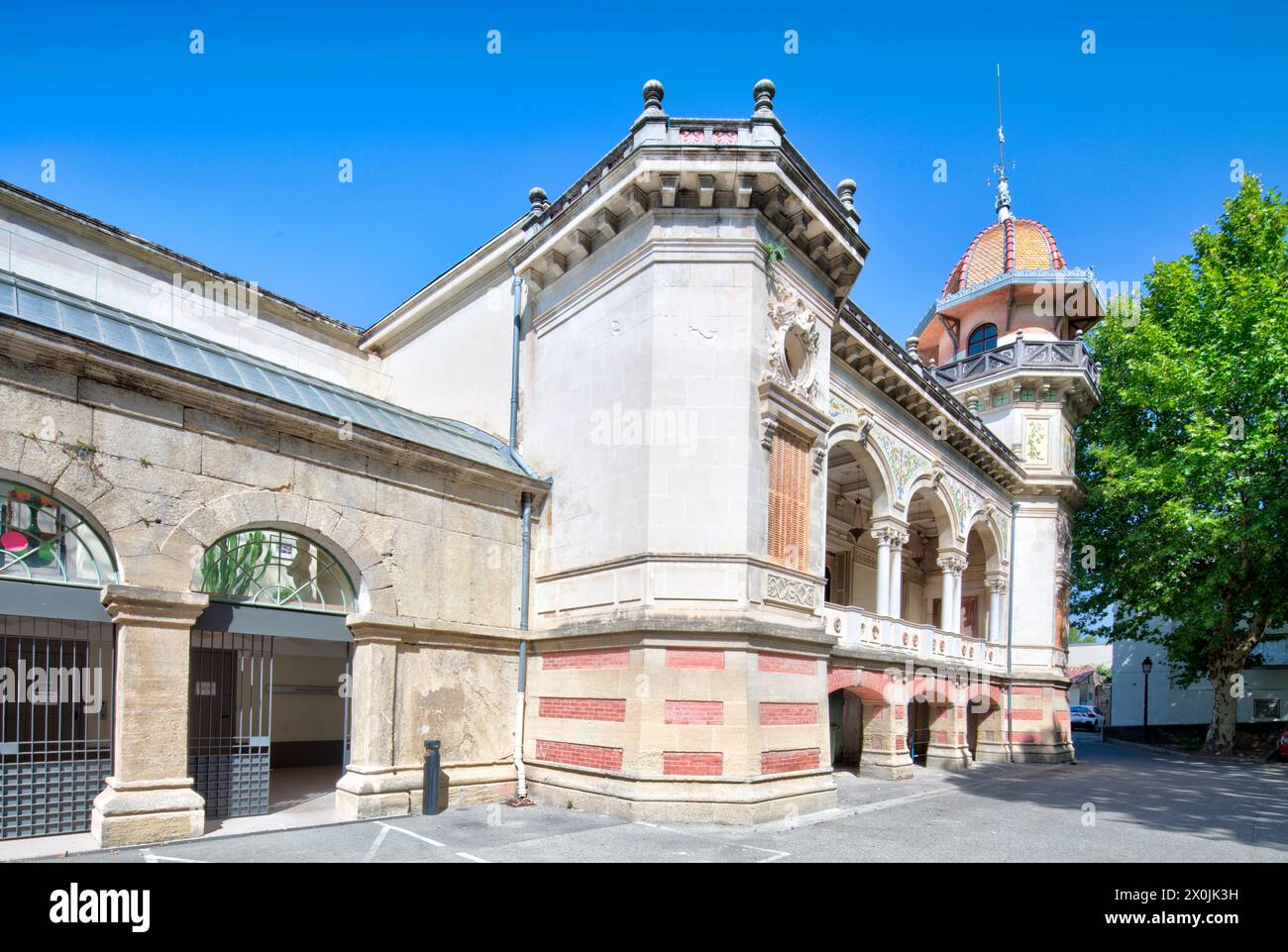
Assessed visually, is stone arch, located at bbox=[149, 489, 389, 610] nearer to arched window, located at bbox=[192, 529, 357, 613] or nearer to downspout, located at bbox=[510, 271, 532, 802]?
arched window, located at bbox=[192, 529, 357, 613]

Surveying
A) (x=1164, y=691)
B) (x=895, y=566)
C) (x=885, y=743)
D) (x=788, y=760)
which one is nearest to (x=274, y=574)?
(x=788, y=760)

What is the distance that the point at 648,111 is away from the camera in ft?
38.4

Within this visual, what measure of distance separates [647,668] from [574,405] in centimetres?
432

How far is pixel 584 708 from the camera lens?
11586mm

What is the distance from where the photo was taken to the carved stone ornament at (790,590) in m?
11.6

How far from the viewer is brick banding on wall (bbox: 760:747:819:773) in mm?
10914

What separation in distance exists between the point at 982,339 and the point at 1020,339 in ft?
9.14

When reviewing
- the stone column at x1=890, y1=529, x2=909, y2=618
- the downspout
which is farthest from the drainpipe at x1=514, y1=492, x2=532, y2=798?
the stone column at x1=890, y1=529, x2=909, y2=618

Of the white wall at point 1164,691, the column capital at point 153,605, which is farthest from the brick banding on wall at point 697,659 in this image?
the white wall at point 1164,691

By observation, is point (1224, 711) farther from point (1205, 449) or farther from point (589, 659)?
point (589, 659)

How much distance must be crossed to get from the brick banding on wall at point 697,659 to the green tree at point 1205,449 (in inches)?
637

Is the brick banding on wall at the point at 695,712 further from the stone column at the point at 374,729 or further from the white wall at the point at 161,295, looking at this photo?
the white wall at the point at 161,295
